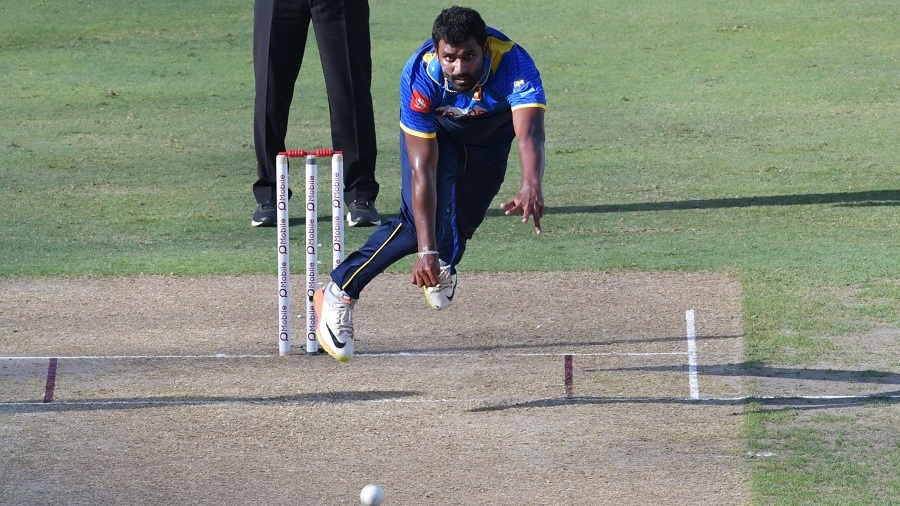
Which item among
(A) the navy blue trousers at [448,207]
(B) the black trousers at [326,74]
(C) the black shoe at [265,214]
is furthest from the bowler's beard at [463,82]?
(C) the black shoe at [265,214]

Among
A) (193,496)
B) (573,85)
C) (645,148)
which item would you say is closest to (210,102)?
(573,85)

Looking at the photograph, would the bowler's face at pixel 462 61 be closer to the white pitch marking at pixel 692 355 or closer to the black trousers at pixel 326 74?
the white pitch marking at pixel 692 355

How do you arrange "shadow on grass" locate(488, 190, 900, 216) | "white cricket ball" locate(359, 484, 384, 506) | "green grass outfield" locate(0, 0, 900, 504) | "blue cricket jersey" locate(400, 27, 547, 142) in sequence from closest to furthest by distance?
"white cricket ball" locate(359, 484, 384, 506)
"blue cricket jersey" locate(400, 27, 547, 142)
"green grass outfield" locate(0, 0, 900, 504)
"shadow on grass" locate(488, 190, 900, 216)

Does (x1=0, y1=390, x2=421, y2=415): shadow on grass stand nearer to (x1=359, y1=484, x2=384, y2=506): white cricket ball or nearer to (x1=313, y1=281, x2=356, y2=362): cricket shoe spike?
(x1=313, y1=281, x2=356, y2=362): cricket shoe spike

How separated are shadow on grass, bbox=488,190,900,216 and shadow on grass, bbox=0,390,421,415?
477 cm

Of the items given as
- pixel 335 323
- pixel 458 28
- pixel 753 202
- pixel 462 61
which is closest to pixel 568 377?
pixel 335 323

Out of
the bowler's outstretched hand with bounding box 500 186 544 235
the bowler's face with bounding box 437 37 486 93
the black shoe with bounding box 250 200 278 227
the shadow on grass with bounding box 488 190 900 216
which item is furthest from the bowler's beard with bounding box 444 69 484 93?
the shadow on grass with bounding box 488 190 900 216

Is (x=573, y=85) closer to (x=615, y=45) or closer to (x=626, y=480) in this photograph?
(x=615, y=45)

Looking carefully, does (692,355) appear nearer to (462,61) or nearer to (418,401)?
(418,401)

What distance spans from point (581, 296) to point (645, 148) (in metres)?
5.49

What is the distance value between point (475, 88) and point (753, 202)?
5.68m

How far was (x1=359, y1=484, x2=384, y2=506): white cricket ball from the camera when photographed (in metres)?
5.81

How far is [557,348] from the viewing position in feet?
27.0

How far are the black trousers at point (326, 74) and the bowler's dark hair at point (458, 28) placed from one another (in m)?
4.49
